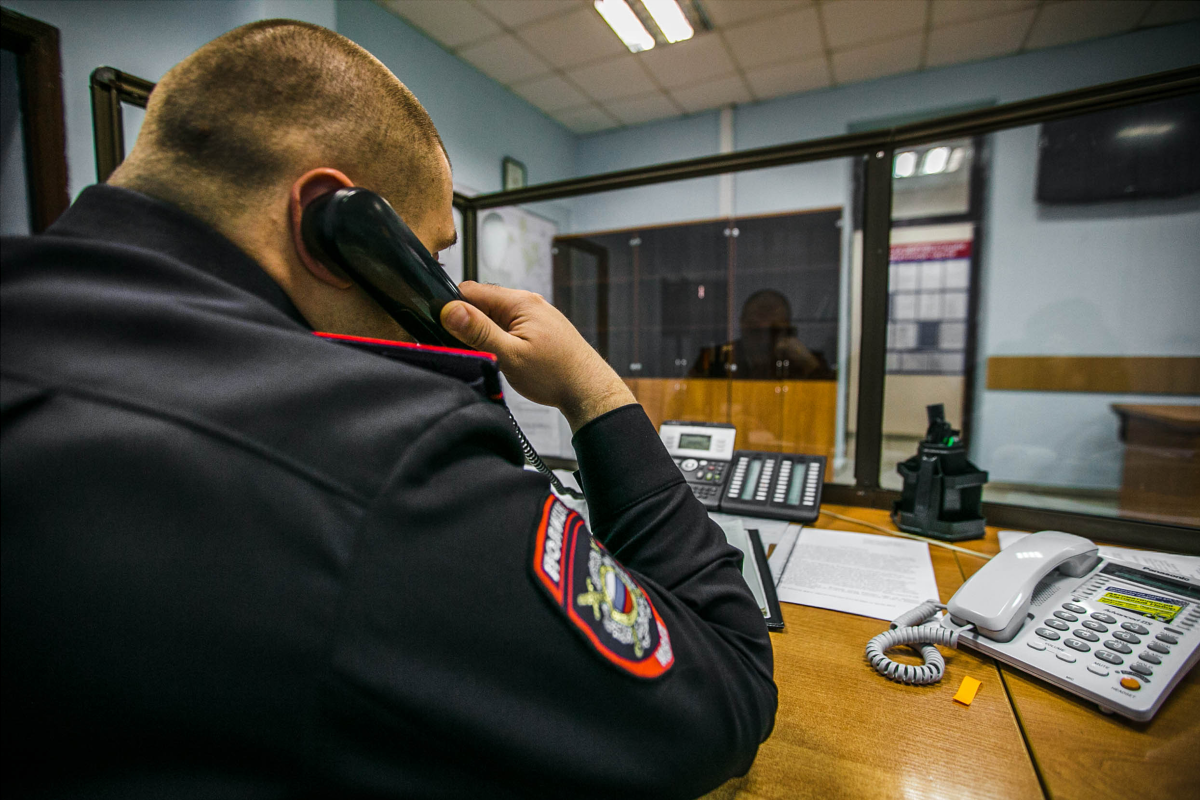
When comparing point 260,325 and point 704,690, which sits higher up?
point 260,325

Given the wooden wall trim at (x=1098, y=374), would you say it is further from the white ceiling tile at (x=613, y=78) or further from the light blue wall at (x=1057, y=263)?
the white ceiling tile at (x=613, y=78)

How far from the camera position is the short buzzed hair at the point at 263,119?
375mm

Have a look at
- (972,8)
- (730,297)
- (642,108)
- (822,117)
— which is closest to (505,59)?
(642,108)

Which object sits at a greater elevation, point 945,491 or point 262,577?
point 262,577

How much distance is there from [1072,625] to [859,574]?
0.23 m

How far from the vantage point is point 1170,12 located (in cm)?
264

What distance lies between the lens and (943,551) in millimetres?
834

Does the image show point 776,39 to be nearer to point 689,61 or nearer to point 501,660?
point 689,61

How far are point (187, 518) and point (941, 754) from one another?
54 cm

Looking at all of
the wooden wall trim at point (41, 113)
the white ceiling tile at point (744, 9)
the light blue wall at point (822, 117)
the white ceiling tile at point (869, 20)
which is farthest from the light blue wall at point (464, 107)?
the white ceiling tile at point (869, 20)

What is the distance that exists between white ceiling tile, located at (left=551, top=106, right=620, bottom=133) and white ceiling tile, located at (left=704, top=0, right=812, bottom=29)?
49.8 inches

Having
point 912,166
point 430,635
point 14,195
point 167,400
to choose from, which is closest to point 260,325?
point 167,400

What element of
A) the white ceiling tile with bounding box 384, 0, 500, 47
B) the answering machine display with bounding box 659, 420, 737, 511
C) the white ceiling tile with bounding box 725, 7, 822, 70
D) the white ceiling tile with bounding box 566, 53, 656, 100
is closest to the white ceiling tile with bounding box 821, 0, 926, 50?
the white ceiling tile with bounding box 725, 7, 822, 70

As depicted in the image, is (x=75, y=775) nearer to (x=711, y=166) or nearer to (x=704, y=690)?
(x=704, y=690)
